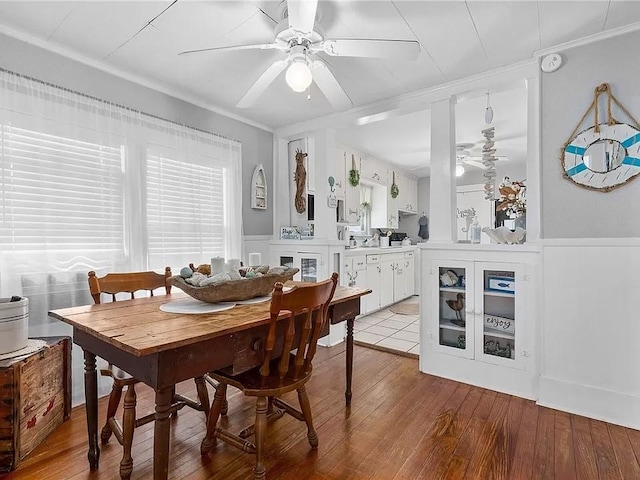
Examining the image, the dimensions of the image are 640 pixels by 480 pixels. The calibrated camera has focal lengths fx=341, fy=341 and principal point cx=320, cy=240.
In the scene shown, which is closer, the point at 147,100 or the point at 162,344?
the point at 162,344

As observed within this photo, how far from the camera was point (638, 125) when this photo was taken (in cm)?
203

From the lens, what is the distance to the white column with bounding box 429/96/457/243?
2773 millimetres

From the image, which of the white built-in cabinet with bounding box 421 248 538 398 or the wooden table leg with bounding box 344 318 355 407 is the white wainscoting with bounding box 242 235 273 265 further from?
the white built-in cabinet with bounding box 421 248 538 398

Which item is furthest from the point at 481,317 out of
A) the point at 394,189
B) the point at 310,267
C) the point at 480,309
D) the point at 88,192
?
the point at 394,189

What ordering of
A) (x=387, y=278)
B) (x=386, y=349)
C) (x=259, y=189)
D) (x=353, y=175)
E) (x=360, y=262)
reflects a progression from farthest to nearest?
(x=387, y=278), (x=353, y=175), (x=360, y=262), (x=259, y=189), (x=386, y=349)

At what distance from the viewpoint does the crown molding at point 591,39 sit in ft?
6.65

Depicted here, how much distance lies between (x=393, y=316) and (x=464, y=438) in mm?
2777

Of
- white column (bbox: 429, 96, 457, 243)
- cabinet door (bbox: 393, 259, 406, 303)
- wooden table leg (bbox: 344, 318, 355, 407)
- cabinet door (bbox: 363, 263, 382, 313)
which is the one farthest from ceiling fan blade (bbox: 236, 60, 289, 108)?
cabinet door (bbox: 393, 259, 406, 303)

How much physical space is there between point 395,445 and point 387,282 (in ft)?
10.9

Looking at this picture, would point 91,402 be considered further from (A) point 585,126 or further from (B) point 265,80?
(A) point 585,126

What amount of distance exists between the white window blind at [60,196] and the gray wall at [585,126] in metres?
3.04

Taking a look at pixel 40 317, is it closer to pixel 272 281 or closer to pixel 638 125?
pixel 272 281

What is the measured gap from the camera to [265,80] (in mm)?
2086

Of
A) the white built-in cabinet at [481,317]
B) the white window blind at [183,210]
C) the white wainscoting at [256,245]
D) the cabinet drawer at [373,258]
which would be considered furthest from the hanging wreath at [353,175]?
the white built-in cabinet at [481,317]
